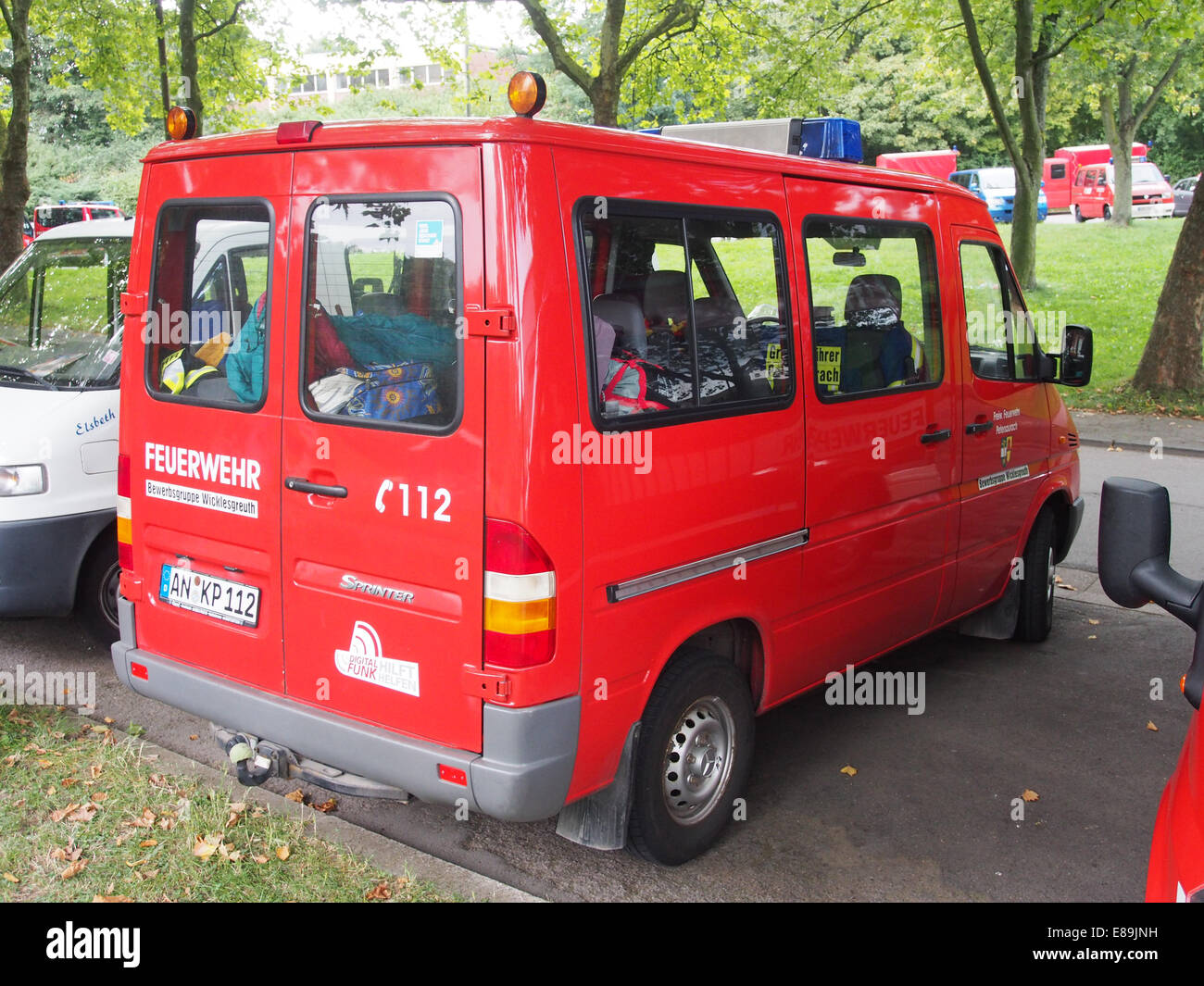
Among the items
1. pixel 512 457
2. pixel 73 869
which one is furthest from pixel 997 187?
pixel 73 869

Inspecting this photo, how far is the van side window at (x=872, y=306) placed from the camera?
14.3ft

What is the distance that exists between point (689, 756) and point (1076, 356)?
10.1ft

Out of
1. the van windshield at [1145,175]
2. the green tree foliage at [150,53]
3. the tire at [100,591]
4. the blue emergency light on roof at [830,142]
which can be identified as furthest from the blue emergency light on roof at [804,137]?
the van windshield at [1145,175]

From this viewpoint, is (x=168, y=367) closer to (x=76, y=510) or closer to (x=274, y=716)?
(x=274, y=716)

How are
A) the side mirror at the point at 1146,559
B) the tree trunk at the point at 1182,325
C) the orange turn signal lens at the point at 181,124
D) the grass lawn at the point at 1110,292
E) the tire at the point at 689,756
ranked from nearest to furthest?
1. the side mirror at the point at 1146,559
2. the tire at the point at 689,756
3. the orange turn signal lens at the point at 181,124
4. the tree trunk at the point at 1182,325
5. the grass lawn at the point at 1110,292

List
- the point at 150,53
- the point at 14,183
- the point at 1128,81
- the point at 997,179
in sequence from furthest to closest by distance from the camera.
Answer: the point at 997,179 < the point at 1128,81 < the point at 150,53 < the point at 14,183

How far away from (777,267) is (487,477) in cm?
161

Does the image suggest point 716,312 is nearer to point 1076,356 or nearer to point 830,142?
point 830,142

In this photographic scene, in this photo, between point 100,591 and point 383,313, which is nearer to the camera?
point 383,313

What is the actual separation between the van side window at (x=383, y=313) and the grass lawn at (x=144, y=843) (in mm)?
1558

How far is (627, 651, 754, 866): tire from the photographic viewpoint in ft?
12.2

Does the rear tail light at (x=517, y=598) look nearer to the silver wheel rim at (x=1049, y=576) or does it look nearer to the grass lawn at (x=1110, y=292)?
the silver wheel rim at (x=1049, y=576)

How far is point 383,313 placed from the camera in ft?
11.2
